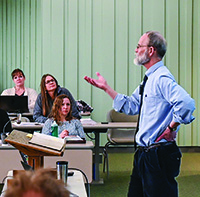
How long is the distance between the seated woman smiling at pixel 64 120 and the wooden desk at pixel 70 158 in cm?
103

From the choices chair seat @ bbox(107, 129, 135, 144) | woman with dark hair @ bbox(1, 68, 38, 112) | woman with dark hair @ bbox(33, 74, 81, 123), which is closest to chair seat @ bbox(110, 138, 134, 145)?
chair seat @ bbox(107, 129, 135, 144)

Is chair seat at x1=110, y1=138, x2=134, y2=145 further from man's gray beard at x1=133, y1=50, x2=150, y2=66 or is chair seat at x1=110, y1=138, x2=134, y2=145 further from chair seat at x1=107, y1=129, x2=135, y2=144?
man's gray beard at x1=133, y1=50, x2=150, y2=66

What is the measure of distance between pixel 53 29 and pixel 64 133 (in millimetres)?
3827

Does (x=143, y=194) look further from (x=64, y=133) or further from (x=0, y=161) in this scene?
(x=64, y=133)

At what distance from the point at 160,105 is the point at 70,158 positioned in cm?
169

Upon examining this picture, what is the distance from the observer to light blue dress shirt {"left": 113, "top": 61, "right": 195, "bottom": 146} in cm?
277

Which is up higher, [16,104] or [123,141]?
[16,104]

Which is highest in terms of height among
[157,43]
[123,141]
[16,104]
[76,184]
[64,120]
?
[157,43]

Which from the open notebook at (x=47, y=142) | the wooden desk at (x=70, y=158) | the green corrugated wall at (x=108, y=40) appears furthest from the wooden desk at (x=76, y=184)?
the green corrugated wall at (x=108, y=40)

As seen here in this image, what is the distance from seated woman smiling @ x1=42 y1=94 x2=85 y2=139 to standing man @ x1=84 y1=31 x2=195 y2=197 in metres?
2.55

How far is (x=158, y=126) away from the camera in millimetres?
2918

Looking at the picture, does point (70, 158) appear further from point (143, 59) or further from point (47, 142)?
point (47, 142)

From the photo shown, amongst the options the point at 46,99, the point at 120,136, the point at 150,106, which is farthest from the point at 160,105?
the point at 120,136

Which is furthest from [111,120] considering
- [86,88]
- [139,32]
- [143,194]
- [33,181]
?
[33,181]
